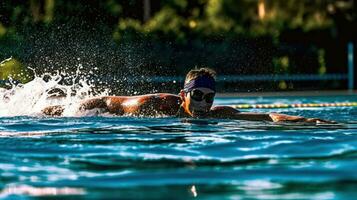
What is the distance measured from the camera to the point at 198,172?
4395 millimetres

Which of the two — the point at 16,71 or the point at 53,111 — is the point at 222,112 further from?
the point at 16,71

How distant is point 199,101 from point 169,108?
66cm

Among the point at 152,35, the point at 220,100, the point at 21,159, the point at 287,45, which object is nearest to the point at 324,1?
the point at 287,45

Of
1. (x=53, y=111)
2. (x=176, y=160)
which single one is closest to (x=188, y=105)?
(x=53, y=111)

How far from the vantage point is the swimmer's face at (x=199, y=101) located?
7.72 meters

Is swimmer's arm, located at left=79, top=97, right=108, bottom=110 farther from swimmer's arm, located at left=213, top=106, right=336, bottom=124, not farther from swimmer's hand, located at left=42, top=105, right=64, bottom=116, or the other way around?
swimmer's arm, located at left=213, top=106, right=336, bottom=124

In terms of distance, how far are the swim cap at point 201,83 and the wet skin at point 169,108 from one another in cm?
6

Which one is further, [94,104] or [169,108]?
[94,104]

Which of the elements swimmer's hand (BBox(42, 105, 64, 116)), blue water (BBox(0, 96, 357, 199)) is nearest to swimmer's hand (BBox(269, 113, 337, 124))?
blue water (BBox(0, 96, 357, 199))

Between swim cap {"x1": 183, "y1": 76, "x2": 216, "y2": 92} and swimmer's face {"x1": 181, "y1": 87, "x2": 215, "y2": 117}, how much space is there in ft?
0.13

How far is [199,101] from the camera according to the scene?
7773 millimetres

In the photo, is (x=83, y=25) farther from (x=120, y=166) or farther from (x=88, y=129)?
(x=120, y=166)

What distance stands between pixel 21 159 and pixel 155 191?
1514mm

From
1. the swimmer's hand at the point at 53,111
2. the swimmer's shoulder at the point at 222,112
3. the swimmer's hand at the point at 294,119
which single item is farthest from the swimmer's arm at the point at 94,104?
the swimmer's hand at the point at 294,119
